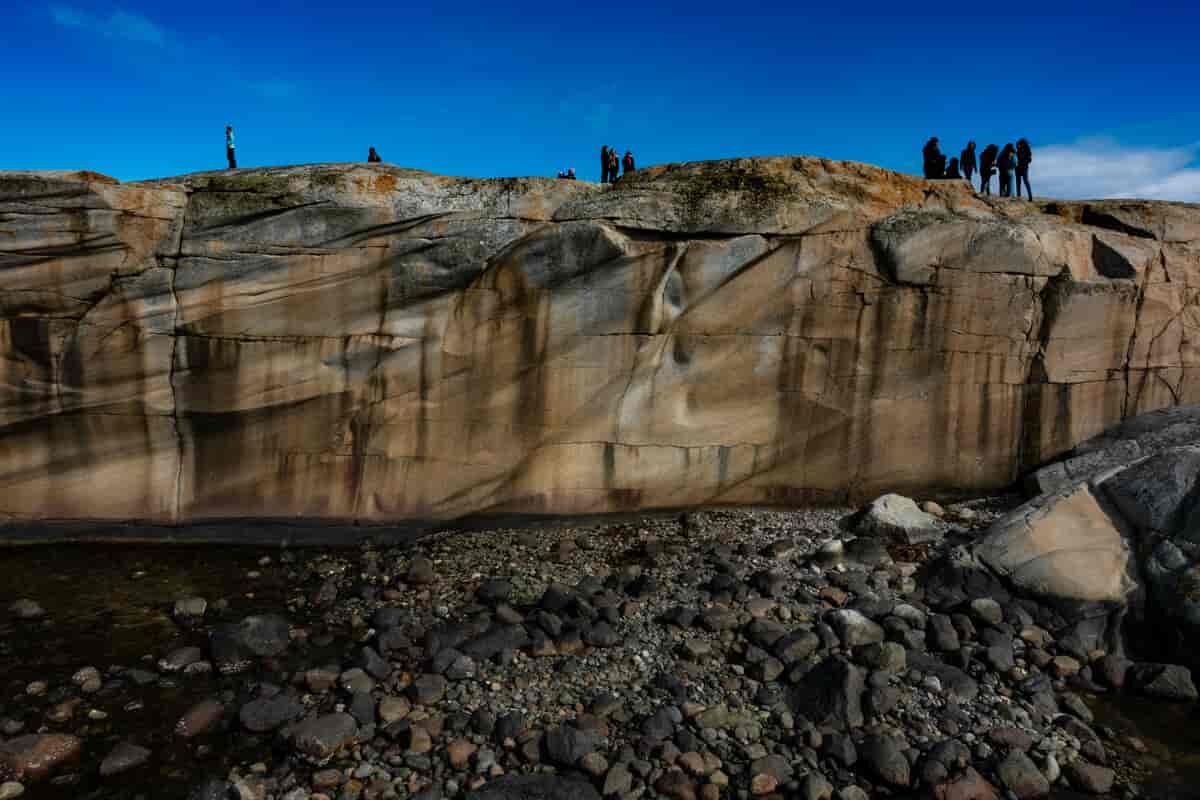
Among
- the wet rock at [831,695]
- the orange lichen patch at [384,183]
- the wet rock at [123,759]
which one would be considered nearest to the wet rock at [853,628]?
the wet rock at [831,695]

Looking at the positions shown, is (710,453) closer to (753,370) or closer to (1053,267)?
(753,370)

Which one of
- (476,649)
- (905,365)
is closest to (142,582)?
(476,649)

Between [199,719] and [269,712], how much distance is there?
2.22 ft

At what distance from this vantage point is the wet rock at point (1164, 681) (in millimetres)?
7547

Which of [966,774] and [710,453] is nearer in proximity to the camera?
[966,774]

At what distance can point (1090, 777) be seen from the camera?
6.37m

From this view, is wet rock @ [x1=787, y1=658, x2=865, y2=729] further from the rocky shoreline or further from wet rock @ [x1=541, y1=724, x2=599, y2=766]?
wet rock @ [x1=541, y1=724, x2=599, y2=766]

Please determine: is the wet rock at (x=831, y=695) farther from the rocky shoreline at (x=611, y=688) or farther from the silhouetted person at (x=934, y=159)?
the silhouetted person at (x=934, y=159)

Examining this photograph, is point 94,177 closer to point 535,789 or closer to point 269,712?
point 269,712

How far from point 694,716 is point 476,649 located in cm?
263

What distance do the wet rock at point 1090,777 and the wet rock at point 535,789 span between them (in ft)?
13.9

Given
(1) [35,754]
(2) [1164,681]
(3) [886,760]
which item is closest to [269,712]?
(1) [35,754]

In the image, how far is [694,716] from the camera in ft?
23.4

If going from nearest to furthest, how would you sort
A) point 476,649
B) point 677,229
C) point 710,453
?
1. point 476,649
2. point 677,229
3. point 710,453
